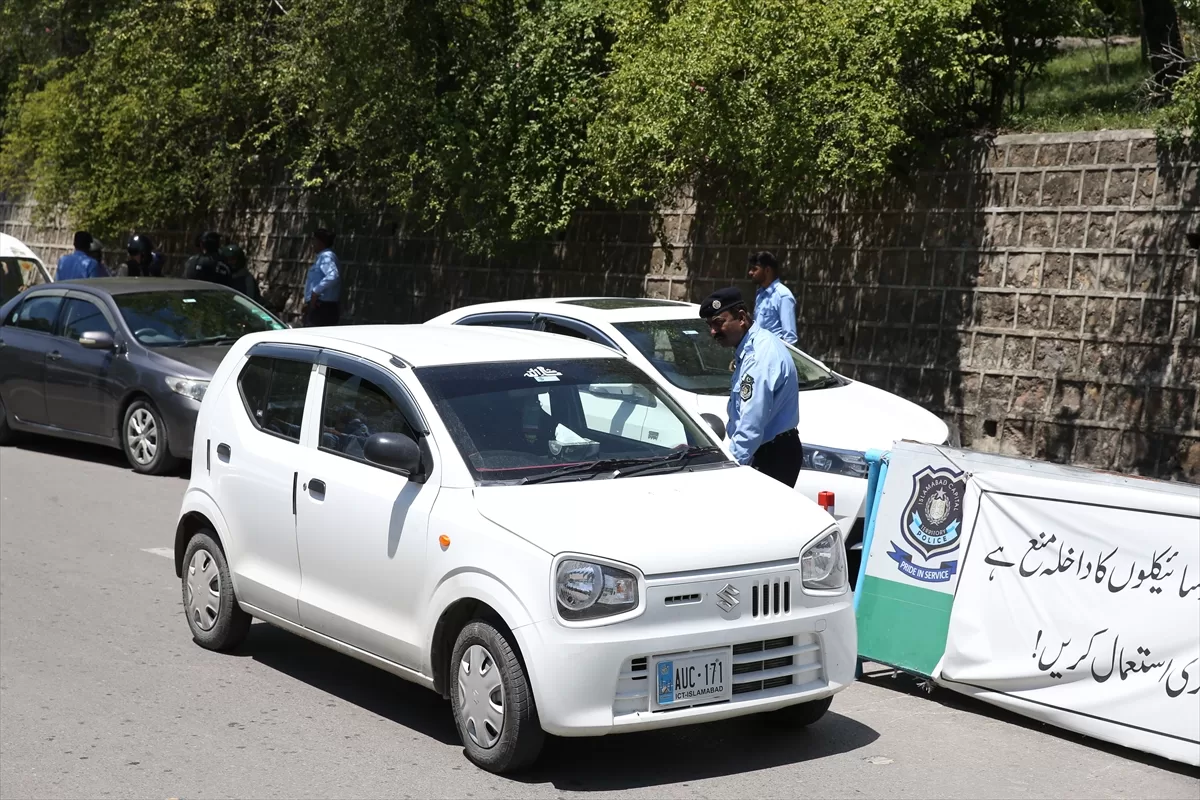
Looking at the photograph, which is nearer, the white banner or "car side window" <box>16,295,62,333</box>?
the white banner

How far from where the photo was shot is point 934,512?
663cm

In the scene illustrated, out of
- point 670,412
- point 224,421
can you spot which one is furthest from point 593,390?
point 224,421

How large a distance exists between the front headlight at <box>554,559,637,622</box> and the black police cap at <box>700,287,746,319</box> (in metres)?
2.42

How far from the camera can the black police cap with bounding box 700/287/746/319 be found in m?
7.34

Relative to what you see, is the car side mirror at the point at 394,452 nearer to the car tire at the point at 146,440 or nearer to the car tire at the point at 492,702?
the car tire at the point at 492,702

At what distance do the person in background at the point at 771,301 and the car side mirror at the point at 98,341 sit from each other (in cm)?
595

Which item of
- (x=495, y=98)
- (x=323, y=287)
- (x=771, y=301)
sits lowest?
(x=323, y=287)

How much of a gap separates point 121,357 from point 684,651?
906 cm

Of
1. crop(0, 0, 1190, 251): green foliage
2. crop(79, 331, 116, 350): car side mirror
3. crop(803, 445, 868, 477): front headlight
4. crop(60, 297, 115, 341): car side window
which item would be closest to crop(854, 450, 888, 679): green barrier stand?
crop(803, 445, 868, 477): front headlight

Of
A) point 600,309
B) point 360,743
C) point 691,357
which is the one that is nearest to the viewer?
point 360,743

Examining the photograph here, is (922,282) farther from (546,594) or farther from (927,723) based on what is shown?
(546,594)

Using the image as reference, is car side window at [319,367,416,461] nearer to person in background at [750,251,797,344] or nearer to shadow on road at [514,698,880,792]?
shadow on road at [514,698,880,792]

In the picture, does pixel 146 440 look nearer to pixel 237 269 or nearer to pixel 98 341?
pixel 98 341

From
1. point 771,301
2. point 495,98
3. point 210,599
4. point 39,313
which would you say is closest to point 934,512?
point 210,599
